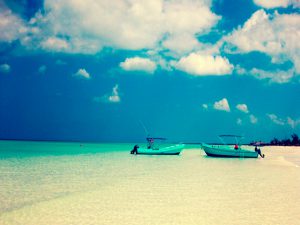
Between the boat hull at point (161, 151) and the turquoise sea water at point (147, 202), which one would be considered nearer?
the turquoise sea water at point (147, 202)

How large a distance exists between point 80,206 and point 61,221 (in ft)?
7.07

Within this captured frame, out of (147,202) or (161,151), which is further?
(161,151)

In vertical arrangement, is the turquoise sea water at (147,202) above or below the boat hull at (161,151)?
below

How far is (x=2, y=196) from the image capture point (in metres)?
13.5

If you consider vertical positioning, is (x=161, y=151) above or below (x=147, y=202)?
above

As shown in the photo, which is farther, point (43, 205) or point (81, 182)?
point (81, 182)

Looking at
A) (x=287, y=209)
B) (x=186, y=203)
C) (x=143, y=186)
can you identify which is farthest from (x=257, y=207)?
(x=143, y=186)

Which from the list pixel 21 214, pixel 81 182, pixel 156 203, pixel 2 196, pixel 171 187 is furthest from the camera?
pixel 81 182

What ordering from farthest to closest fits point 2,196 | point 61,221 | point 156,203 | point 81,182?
1. point 81,182
2. point 2,196
3. point 156,203
4. point 61,221

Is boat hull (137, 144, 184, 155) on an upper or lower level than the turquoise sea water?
upper

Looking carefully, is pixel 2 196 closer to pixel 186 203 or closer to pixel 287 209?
pixel 186 203

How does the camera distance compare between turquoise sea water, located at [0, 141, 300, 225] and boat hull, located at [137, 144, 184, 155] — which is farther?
boat hull, located at [137, 144, 184, 155]

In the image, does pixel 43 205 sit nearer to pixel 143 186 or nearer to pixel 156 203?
pixel 156 203

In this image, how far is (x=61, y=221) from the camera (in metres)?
9.76
